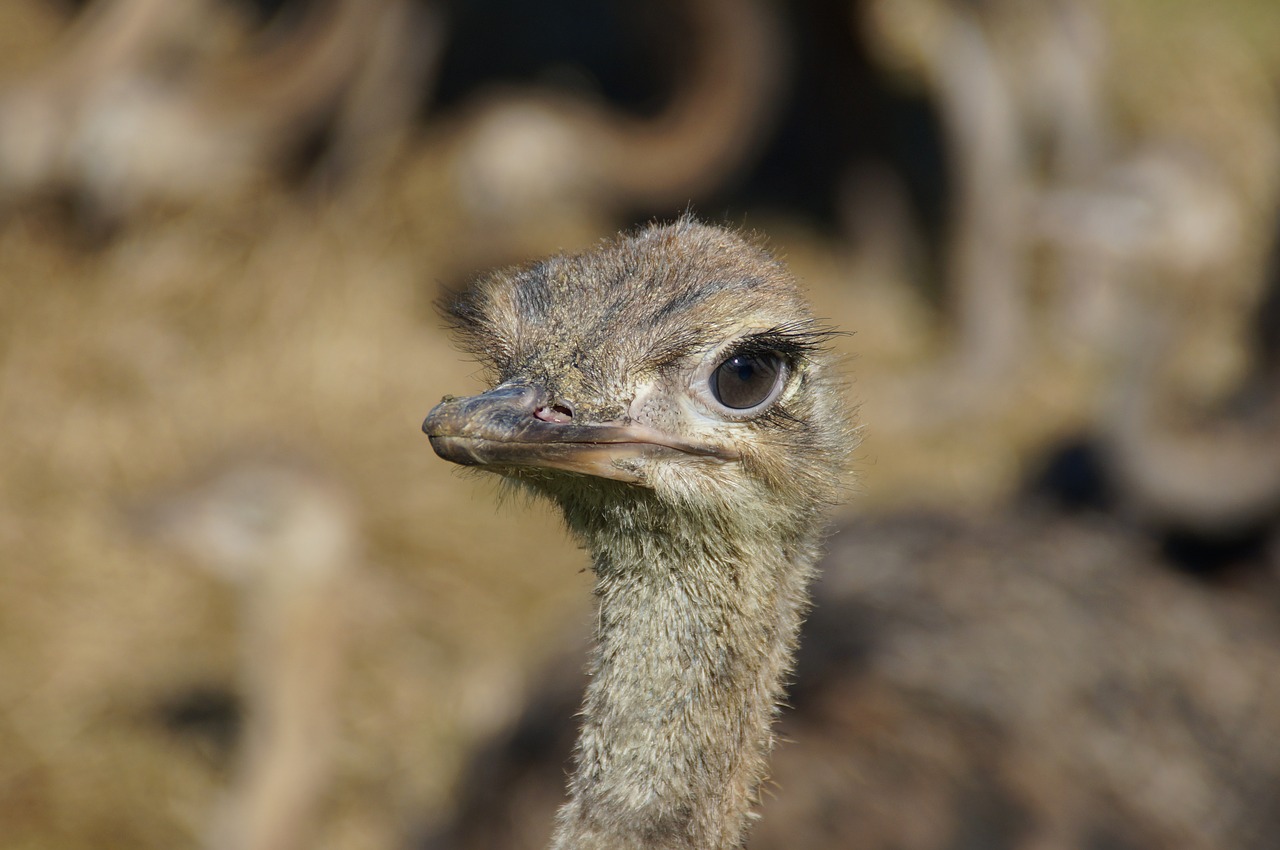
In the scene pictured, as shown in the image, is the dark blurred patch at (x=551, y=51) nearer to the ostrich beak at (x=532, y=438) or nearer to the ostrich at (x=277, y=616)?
the ostrich at (x=277, y=616)

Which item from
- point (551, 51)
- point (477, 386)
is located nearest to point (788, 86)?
point (551, 51)

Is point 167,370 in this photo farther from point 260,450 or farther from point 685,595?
point 685,595

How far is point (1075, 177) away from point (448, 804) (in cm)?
349

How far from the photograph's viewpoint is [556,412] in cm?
111

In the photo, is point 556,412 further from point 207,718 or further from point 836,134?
point 836,134

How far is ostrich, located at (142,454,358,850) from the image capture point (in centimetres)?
312

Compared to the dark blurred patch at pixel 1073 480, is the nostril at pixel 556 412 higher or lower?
lower

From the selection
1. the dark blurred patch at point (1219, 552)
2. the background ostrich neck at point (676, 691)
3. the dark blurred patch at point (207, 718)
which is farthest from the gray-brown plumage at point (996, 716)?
the dark blurred patch at point (207, 718)

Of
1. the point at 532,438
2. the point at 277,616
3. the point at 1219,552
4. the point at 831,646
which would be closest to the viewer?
the point at 532,438

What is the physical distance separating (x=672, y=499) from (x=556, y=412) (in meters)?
0.12

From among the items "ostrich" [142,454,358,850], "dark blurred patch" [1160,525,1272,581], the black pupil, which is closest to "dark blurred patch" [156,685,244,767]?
"ostrich" [142,454,358,850]

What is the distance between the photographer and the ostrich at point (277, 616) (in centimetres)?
312

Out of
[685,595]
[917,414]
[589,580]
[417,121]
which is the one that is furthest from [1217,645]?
[417,121]

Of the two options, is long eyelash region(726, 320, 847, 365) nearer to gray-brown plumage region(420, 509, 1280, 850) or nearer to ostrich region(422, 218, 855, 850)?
ostrich region(422, 218, 855, 850)
